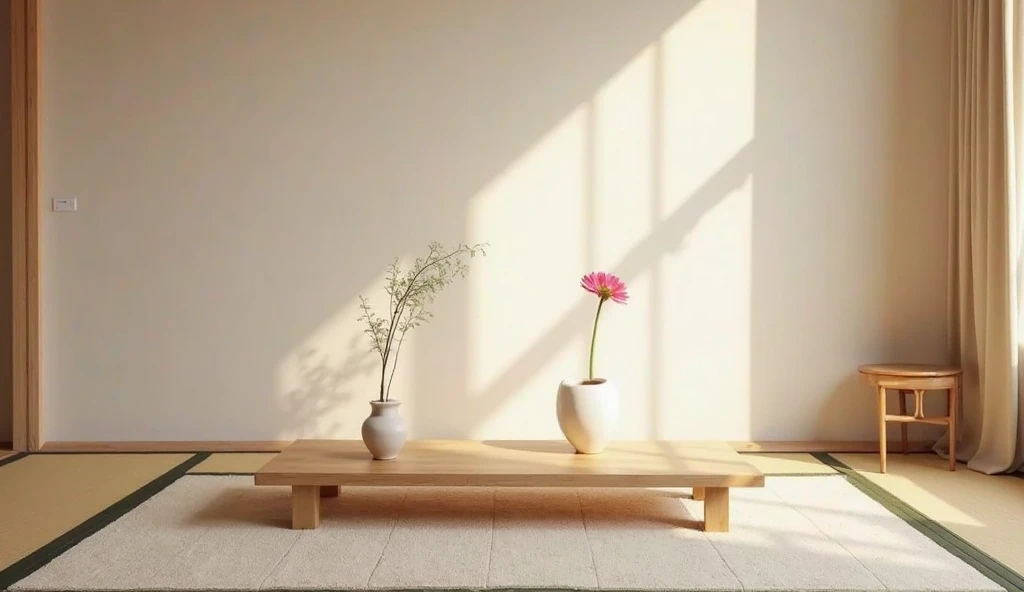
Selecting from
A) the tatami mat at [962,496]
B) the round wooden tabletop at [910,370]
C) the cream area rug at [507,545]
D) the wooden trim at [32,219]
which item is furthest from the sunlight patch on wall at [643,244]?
the wooden trim at [32,219]

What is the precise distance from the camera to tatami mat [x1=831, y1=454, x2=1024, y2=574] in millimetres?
3275

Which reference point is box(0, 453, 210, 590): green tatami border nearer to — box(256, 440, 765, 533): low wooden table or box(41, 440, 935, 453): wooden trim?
box(41, 440, 935, 453): wooden trim

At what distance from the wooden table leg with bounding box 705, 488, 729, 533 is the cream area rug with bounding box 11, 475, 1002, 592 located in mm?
56

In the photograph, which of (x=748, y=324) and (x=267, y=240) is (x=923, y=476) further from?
(x=267, y=240)

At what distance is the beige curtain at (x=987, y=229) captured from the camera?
4.25m

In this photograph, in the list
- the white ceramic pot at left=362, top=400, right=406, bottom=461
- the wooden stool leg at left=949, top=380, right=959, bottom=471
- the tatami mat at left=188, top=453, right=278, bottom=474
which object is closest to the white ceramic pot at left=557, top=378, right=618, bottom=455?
the white ceramic pot at left=362, top=400, right=406, bottom=461

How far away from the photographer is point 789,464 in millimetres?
4520

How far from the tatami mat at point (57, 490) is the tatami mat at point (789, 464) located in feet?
9.05

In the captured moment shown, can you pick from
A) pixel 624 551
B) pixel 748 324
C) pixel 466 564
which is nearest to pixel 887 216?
pixel 748 324

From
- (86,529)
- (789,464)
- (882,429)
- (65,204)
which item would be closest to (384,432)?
(86,529)

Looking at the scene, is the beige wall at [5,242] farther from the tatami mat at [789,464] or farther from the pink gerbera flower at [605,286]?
the tatami mat at [789,464]

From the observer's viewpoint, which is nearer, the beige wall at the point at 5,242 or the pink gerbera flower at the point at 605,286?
the pink gerbera flower at the point at 605,286

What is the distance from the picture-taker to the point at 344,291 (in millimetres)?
4973

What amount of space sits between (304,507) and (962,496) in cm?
264
